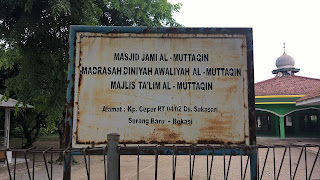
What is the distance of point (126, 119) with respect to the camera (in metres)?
2.44

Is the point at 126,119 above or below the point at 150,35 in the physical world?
below

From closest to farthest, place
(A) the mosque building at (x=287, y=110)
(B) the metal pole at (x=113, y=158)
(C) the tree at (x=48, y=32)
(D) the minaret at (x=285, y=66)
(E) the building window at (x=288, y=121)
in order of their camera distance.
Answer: (B) the metal pole at (x=113, y=158) → (C) the tree at (x=48, y=32) → (A) the mosque building at (x=287, y=110) → (E) the building window at (x=288, y=121) → (D) the minaret at (x=285, y=66)

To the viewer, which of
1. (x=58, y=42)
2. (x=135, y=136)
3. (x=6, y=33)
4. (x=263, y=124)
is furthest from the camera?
(x=263, y=124)

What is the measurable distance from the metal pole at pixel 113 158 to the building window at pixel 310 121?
24258 mm

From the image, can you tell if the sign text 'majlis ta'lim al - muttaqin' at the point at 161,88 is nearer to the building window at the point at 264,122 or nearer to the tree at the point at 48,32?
the tree at the point at 48,32

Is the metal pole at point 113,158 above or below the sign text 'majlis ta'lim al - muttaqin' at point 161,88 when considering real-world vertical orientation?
below

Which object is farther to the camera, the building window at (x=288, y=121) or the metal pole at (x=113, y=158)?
the building window at (x=288, y=121)

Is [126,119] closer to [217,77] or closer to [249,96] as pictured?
[217,77]

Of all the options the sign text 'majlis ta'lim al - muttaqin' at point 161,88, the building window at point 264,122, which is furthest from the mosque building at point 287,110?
the sign text 'majlis ta'lim al - muttaqin' at point 161,88

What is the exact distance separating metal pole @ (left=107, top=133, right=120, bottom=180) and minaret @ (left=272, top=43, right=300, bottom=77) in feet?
95.6

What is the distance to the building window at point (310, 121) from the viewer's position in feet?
73.2

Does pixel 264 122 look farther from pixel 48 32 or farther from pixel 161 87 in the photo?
pixel 161 87

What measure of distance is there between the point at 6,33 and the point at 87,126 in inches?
228

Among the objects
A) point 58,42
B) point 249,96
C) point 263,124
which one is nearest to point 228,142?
point 249,96
